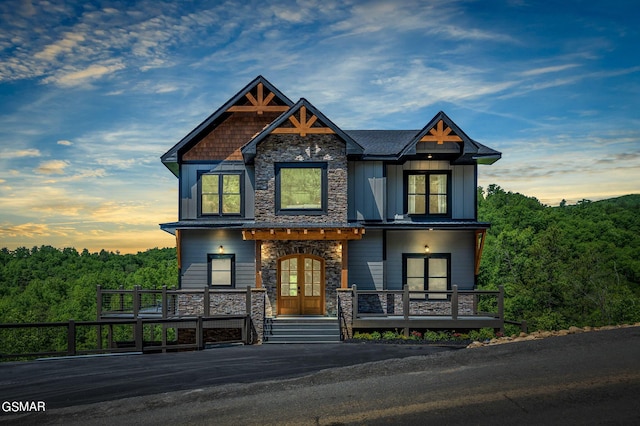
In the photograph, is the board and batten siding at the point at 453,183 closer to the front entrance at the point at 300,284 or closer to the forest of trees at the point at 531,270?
the front entrance at the point at 300,284

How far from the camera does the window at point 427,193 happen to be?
22.2 m

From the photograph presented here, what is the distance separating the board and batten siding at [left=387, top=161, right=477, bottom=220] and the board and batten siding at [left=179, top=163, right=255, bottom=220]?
6.02 metres

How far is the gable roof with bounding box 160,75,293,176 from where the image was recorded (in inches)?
851

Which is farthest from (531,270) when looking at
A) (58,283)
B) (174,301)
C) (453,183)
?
(58,283)

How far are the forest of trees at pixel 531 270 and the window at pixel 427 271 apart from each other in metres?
14.4

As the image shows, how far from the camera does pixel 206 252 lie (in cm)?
2177

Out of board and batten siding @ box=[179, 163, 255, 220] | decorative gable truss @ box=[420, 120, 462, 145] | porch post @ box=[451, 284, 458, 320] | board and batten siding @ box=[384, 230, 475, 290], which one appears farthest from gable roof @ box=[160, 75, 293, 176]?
porch post @ box=[451, 284, 458, 320]

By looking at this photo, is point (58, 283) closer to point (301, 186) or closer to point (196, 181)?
point (196, 181)

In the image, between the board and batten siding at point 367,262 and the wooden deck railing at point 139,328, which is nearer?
the wooden deck railing at point 139,328

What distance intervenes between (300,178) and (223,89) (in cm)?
994

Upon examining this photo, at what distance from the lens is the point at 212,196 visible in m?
22.2

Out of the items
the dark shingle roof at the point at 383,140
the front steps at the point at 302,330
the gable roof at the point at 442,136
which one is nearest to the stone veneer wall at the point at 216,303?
the front steps at the point at 302,330

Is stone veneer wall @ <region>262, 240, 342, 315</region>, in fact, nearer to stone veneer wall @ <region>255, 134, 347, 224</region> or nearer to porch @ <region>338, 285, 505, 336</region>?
stone veneer wall @ <region>255, 134, 347, 224</region>

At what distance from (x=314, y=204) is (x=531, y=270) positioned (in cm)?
2433
